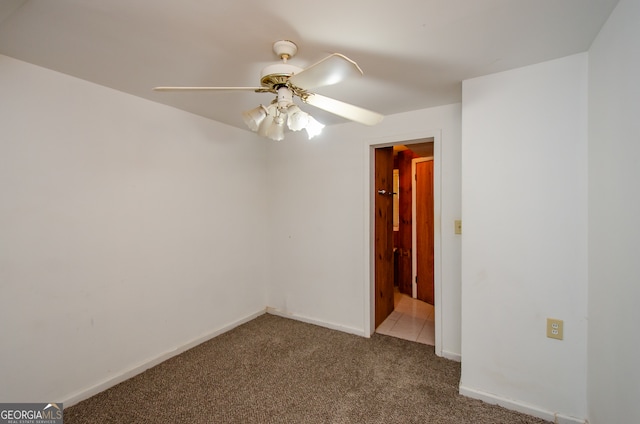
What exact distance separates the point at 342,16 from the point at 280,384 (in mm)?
2297

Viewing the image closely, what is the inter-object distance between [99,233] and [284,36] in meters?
1.82

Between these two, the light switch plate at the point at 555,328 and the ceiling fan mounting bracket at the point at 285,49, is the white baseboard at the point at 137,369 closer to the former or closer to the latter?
the ceiling fan mounting bracket at the point at 285,49

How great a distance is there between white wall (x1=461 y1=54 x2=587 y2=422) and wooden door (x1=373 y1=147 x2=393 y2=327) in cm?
109

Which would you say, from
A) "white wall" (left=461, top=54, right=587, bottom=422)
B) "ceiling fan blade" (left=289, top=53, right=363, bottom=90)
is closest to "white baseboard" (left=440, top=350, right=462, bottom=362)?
"white wall" (left=461, top=54, right=587, bottom=422)

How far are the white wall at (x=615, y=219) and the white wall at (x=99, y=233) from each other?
283 cm

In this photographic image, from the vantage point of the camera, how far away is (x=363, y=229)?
280 centimetres

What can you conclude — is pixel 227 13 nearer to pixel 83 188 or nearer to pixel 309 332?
pixel 83 188

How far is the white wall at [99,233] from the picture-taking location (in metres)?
1.64

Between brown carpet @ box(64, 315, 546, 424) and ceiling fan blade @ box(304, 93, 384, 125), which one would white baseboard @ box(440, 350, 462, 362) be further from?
ceiling fan blade @ box(304, 93, 384, 125)

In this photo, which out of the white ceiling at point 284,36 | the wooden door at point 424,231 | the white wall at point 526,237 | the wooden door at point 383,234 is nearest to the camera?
Answer: the white ceiling at point 284,36

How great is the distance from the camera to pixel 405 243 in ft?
14.0

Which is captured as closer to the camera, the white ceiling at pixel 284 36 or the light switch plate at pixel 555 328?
the white ceiling at pixel 284 36

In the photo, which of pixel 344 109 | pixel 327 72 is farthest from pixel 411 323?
pixel 327 72

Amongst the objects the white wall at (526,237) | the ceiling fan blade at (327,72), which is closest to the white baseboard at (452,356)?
the white wall at (526,237)
